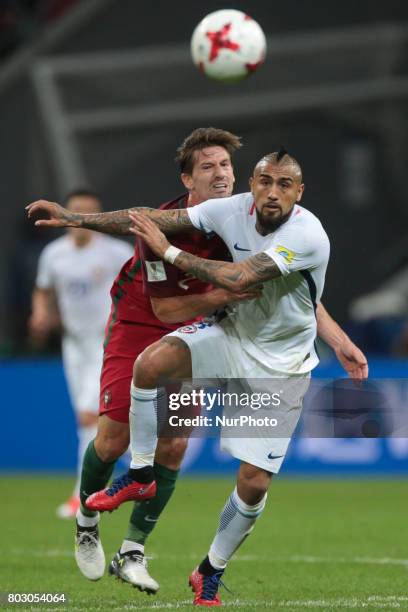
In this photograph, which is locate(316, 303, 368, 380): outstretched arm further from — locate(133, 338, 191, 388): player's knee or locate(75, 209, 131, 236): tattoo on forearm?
locate(75, 209, 131, 236): tattoo on forearm

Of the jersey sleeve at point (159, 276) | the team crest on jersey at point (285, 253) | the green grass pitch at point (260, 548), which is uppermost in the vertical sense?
the team crest on jersey at point (285, 253)

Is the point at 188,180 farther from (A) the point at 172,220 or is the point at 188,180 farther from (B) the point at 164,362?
(B) the point at 164,362

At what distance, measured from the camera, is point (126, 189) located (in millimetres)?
18641

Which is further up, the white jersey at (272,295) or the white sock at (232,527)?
the white jersey at (272,295)

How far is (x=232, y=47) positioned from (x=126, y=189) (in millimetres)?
10256

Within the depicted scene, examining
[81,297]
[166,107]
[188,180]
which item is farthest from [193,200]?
[166,107]

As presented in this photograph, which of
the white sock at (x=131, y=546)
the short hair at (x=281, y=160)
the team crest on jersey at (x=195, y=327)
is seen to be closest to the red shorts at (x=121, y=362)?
the team crest on jersey at (x=195, y=327)

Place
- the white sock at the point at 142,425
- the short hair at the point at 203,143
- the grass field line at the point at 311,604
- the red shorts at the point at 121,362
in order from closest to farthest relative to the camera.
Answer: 1. the grass field line at the point at 311,604
2. the white sock at the point at 142,425
3. the short hair at the point at 203,143
4. the red shorts at the point at 121,362

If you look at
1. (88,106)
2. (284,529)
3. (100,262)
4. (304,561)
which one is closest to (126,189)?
(88,106)

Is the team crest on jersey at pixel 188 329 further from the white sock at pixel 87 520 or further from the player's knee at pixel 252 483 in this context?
the white sock at pixel 87 520

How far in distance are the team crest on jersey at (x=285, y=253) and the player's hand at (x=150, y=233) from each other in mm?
582

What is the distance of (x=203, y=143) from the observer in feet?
23.5

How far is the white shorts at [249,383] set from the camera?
6.44 m

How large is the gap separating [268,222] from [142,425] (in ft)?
4.11
